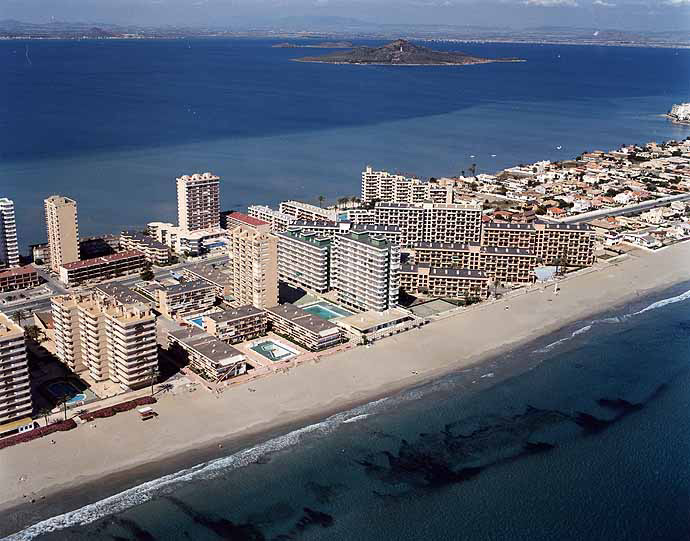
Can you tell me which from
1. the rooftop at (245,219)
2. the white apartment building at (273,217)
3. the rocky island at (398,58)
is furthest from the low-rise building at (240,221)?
the rocky island at (398,58)

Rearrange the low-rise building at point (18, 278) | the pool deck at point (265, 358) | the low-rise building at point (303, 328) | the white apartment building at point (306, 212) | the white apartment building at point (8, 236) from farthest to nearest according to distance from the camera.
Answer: the white apartment building at point (306, 212)
the white apartment building at point (8, 236)
the low-rise building at point (18, 278)
the low-rise building at point (303, 328)
the pool deck at point (265, 358)

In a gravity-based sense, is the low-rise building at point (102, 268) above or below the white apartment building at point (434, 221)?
below

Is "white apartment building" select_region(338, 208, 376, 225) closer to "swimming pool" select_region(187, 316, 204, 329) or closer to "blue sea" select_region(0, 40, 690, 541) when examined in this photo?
"blue sea" select_region(0, 40, 690, 541)

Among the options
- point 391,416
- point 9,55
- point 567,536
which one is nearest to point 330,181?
point 391,416

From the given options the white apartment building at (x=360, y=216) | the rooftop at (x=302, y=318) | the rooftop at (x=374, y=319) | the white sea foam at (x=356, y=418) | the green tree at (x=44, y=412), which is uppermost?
the white apartment building at (x=360, y=216)

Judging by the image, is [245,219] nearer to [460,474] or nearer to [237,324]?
[237,324]

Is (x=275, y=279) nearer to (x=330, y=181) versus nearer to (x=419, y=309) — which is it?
(x=419, y=309)

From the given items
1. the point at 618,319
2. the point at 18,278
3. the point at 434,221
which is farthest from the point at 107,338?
the point at 618,319

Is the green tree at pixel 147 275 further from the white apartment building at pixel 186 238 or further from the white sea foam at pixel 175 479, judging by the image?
the white sea foam at pixel 175 479
